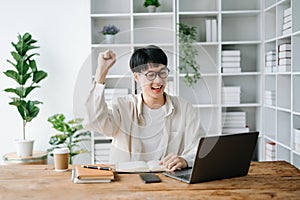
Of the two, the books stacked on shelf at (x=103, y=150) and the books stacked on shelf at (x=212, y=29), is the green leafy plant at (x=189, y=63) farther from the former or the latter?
the books stacked on shelf at (x=212, y=29)

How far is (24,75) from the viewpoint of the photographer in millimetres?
4270

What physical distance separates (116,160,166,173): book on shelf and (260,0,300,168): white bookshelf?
75.7 inches

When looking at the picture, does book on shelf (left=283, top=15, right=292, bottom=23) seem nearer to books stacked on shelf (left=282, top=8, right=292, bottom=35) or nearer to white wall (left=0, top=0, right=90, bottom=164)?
books stacked on shelf (left=282, top=8, right=292, bottom=35)

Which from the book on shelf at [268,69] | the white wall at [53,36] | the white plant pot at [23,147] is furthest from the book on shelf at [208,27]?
the white plant pot at [23,147]

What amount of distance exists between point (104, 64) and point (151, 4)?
2.61 meters

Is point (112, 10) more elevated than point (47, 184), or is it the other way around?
point (112, 10)

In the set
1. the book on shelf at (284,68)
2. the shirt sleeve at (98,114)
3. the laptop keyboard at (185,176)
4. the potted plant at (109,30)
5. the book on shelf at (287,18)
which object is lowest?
the laptop keyboard at (185,176)

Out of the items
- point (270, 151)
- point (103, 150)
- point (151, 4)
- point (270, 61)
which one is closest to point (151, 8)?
point (151, 4)

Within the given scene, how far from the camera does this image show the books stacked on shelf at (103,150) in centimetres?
195

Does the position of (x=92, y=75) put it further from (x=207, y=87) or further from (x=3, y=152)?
(x=3, y=152)

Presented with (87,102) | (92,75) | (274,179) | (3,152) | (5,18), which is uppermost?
(5,18)

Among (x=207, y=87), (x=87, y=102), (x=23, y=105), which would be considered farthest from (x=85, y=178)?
(x=23, y=105)

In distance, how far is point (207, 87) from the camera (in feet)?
5.79

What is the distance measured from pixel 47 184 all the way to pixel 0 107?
123 inches
